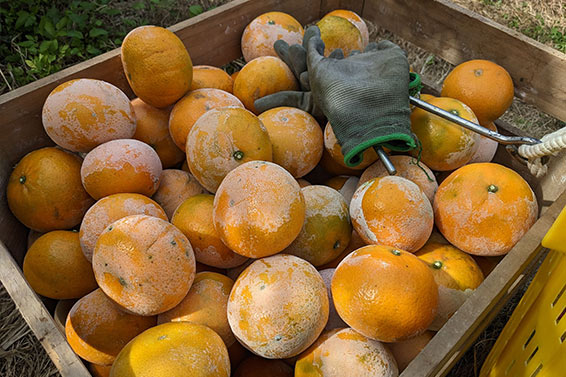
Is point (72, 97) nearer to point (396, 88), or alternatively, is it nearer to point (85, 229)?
point (85, 229)

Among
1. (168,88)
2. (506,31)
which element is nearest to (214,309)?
(168,88)

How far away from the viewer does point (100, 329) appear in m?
1.31

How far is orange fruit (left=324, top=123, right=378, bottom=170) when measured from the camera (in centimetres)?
168

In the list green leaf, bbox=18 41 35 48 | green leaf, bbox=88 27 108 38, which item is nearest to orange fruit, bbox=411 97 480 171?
green leaf, bbox=88 27 108 38

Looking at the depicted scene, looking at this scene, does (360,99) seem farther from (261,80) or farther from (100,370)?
(100,370)

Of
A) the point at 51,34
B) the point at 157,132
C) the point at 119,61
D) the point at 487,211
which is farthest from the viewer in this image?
the point at 51,34

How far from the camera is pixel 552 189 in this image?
1701 mm

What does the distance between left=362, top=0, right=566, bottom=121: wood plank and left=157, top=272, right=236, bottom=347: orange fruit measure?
69.5 inches

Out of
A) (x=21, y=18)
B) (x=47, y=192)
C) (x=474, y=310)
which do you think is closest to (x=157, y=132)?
(x=47, y=192)

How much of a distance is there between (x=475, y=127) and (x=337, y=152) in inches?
20.1

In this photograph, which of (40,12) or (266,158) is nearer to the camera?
(266,158)

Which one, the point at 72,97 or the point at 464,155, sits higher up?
the point at 72,97

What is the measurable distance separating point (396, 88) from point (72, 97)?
1206 millimetres

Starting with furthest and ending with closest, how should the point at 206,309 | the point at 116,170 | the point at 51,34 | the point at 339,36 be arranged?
the point at 51,34 → the point at 339,36 → the point at 116,170 → the point at 206,309
